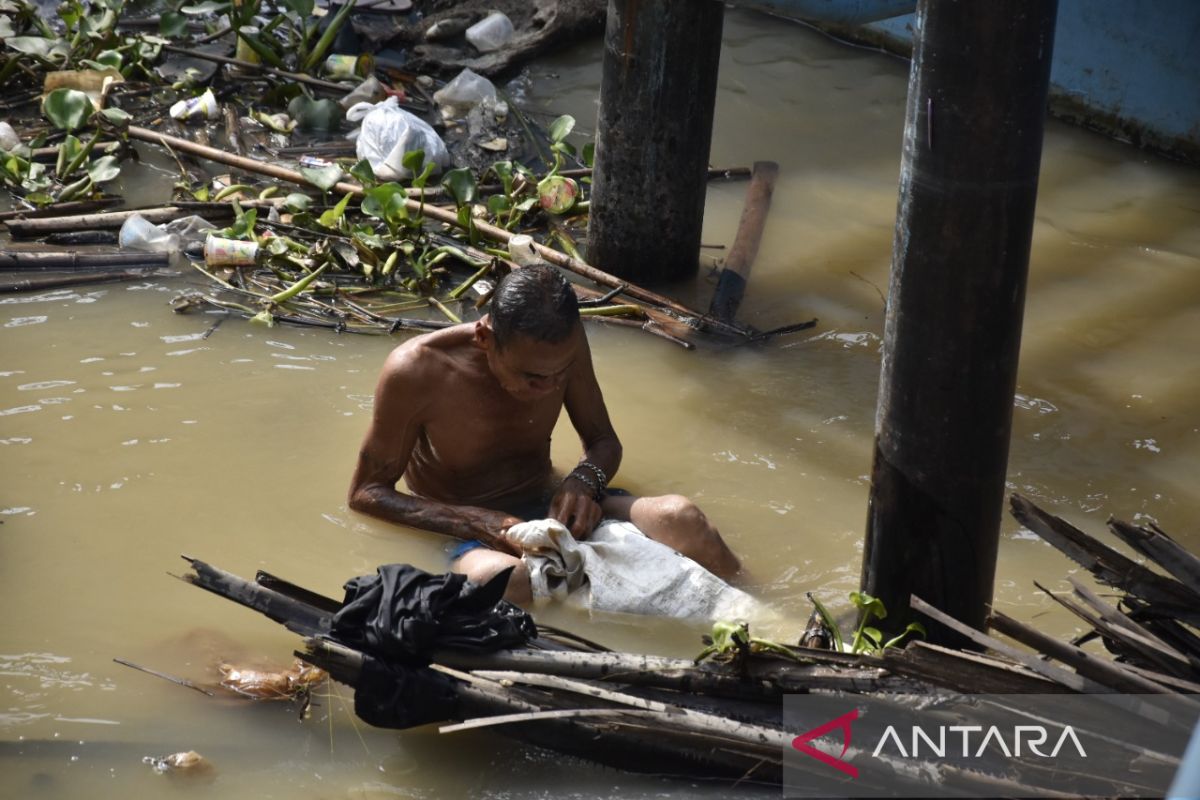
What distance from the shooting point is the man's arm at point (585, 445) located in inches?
173

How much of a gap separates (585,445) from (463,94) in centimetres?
450

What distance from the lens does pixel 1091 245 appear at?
714cm

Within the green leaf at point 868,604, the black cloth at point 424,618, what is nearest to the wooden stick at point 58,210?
the black cloth at point 424,618

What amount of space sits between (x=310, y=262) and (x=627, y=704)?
4172mm

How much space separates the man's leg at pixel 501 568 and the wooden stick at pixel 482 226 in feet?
8.09

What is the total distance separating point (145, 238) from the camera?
6.94 m

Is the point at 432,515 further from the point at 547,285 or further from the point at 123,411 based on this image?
the point at 123,411

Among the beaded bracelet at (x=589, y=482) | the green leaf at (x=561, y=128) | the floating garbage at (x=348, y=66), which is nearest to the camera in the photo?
the beaded bracelet at (x=589, y=482)

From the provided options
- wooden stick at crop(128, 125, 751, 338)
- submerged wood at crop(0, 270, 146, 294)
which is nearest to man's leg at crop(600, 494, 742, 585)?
wooden stick at crop(128, 125, 751, 338)

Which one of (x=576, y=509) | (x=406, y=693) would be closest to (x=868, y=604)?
(x=576, y=509)

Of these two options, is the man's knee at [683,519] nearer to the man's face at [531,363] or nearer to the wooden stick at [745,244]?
the man's face at [531,363]

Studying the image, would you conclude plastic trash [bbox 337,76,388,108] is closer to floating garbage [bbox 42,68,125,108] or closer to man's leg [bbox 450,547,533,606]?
floating garbage [bbox 42,68,125,108]

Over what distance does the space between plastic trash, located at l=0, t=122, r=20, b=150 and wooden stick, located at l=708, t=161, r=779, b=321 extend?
14.0ft

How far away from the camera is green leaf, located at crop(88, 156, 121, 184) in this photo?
24.1 ft
